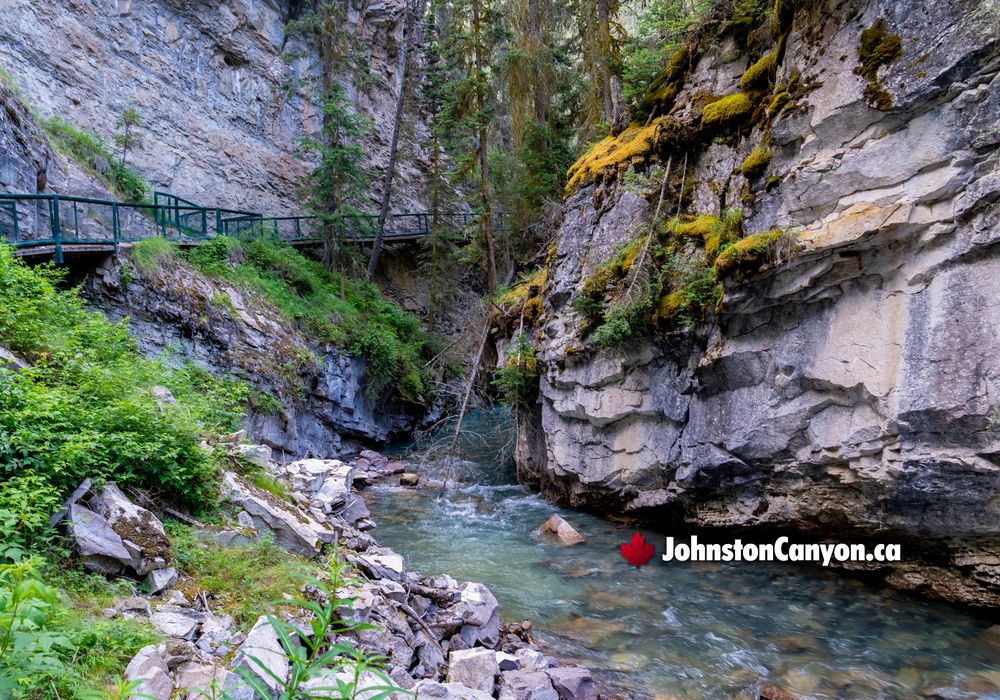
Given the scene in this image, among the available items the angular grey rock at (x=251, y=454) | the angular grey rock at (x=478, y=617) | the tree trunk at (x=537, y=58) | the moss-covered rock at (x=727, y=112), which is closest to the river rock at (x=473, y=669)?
the angular grey rock at (x=478, y=617)

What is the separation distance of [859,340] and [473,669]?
5.62m

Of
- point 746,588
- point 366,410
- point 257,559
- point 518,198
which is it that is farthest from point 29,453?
point 518,198

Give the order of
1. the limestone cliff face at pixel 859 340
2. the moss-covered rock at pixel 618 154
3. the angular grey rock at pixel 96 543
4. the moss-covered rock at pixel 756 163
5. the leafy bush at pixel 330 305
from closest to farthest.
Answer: the angular grey rock at pixel 96 543
the limestone cliff face at pixel 859 340
the moss-covered rock at pixel 756 163
the moss-covered rock at pixel 618 154
the leafy bush at pixel 330 305

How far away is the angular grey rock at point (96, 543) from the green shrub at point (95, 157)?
14.8m

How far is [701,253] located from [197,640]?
26.3 feet

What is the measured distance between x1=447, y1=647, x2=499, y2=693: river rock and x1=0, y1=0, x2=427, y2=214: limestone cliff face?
19155mm

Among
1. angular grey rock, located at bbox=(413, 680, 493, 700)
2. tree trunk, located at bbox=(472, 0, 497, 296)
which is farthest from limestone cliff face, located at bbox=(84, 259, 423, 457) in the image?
angular grey rock, located at bbox=(413, 680, 493, 700)

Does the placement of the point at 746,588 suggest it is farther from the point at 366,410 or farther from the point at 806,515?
the point at 366,410

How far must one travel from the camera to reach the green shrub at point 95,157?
15328 mm

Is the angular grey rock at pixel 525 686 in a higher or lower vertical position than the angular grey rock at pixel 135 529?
lower

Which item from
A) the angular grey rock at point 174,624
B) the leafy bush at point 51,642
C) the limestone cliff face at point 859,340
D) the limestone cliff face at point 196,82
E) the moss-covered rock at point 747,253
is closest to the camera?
Result: the leafy bush at point 51,642

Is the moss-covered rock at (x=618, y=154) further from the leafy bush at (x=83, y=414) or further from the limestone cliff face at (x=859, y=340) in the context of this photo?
the leafy bush at (x=83, y=414)

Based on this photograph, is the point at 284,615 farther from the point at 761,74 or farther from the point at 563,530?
the point at 761,74

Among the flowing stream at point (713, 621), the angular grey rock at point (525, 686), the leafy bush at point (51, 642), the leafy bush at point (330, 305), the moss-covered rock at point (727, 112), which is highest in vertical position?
the moss-covered rock at point (727, 112)
